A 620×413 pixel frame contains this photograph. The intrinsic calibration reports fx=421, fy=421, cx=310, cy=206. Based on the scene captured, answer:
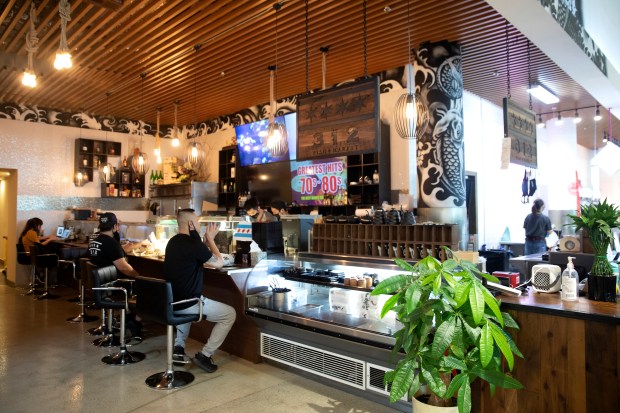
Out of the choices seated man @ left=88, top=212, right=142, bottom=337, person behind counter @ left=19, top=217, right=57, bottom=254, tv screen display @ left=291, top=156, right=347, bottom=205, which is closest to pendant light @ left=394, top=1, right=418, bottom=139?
tv screen display @ left=291, top=156, right=347, bottom=205

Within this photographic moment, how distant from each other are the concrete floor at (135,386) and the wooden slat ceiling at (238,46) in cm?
390

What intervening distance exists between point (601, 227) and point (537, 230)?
4977 millimetres

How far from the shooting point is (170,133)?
450 inches

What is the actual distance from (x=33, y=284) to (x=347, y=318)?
762cm

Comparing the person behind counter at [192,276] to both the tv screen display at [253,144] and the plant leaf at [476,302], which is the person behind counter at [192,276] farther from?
the tv screen display at [253,144]

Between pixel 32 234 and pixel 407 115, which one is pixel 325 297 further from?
pixel 32 234

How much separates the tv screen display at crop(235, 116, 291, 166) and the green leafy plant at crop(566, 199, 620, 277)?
5565 mm

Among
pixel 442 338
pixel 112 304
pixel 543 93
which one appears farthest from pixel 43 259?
pixel 543 93

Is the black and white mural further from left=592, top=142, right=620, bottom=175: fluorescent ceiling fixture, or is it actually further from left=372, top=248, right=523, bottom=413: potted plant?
left=592, top=142, right=620, bottom=175: fluorescent ceiling fixture

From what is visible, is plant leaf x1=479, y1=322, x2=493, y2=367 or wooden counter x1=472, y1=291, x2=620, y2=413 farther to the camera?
wooden counter x1=472, y1=291, x2=620, y2=413

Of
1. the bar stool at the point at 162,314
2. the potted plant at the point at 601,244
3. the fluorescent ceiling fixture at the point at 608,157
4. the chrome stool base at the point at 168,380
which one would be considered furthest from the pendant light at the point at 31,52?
the fluorescent ceiling fixture at the point at 608,157

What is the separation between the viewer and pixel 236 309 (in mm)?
4633

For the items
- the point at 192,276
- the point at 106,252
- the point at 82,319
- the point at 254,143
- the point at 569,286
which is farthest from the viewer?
the point at 254,143

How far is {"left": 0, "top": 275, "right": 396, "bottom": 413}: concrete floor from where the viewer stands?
3.50 metres
